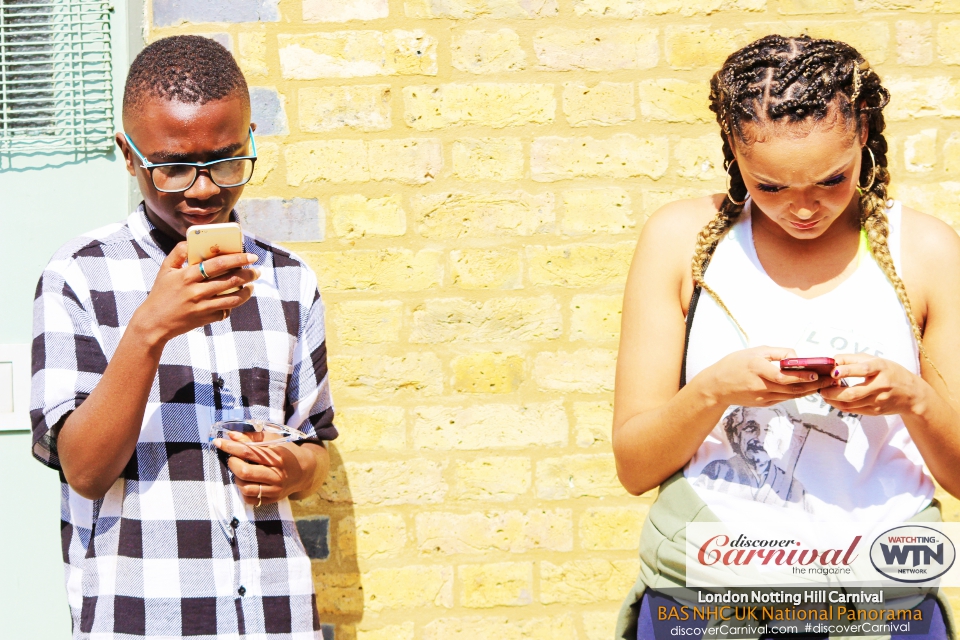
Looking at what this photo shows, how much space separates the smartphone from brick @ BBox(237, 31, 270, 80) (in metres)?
1.75

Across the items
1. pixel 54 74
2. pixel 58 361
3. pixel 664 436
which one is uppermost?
pixel 54 74

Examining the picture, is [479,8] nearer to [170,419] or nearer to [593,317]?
[593,317]

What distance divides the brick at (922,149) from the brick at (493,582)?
1.99 meters

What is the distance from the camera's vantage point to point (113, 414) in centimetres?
194

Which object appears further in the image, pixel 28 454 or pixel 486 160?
pixel 486 160

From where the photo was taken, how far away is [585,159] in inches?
140

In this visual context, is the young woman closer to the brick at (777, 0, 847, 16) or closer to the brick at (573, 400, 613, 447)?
the brick at (573, 400, 613, 447)

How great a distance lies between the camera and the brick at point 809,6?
3549 mm

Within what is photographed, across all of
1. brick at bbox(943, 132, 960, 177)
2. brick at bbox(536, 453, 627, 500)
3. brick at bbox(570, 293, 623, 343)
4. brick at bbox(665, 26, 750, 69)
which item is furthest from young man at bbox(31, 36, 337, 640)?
brick at bbox(943, 132, 960, 177)

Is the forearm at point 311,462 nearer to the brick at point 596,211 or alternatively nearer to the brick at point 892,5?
the brick at point 596,211

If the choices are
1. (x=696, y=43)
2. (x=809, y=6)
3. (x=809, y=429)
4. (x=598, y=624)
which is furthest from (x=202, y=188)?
(x=809, y=6)

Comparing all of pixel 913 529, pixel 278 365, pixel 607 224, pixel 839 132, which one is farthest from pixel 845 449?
pixel 607 224

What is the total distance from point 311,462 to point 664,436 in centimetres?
82

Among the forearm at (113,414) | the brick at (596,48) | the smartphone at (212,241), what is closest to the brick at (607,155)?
the brick at (596,48)
